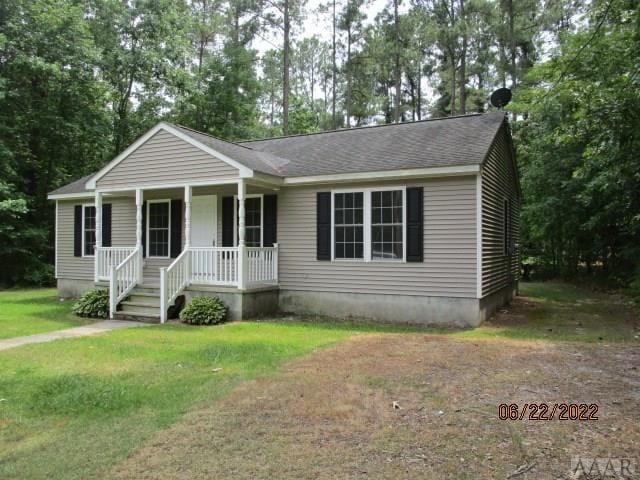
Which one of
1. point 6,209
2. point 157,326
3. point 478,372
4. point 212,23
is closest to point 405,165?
point 478,372

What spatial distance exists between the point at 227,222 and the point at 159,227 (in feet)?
7.80

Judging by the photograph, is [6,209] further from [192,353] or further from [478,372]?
[478,372]

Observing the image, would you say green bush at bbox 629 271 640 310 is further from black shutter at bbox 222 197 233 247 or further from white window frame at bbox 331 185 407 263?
black shutter at bbox 222 197 233 247

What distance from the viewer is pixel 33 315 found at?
34.7 feet

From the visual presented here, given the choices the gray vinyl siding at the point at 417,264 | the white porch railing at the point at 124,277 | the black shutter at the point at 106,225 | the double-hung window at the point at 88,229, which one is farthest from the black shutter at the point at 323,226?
the double-hung window at the point at 88,229

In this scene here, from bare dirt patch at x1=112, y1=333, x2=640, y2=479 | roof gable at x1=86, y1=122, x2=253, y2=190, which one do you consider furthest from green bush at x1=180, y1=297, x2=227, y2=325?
bare dirt patch at x1=112, y1=333, x2=640, y2=479

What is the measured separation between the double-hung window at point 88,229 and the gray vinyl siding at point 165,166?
8.83ft

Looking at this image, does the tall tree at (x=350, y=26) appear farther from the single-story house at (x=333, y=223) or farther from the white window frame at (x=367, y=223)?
the white window frame at (x=367, y=223)

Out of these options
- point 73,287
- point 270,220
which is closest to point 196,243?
point 270,220

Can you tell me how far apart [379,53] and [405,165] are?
19282 mm

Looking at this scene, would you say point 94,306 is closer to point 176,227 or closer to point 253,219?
point 176,227

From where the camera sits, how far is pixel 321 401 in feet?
14.8

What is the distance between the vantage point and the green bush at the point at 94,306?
34.1 ft

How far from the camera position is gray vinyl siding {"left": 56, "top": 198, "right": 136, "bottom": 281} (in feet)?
42.3
